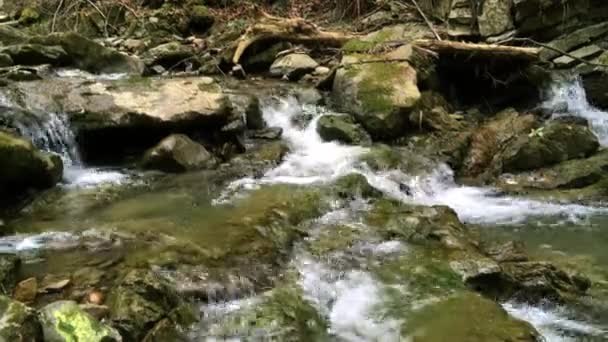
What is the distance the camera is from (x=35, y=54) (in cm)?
980

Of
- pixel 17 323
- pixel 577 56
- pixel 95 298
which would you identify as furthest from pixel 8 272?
pixel 577 56

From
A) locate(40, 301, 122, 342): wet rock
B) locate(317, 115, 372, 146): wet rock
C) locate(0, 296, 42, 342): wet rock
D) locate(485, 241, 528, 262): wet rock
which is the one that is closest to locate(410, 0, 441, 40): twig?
locate(317, 115, 372, 146): wet rock

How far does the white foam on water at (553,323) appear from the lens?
4398mm

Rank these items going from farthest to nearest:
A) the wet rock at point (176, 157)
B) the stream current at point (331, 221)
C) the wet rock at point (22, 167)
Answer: the wet rock at point (176, 157) < the wet rock at point (22, 167) < the stream current at point (331, 221)

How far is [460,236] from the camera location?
5934mm

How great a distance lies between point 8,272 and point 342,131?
481 cm

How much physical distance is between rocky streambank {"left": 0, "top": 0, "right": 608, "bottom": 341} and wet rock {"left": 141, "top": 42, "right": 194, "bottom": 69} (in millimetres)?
59

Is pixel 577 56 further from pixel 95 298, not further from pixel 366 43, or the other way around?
pixel 95 298

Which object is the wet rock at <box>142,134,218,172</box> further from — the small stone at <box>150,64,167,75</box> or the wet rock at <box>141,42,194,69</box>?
the wet rock at <box>141,42,194,69</box>

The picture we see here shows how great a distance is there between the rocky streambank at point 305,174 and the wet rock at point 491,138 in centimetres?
3

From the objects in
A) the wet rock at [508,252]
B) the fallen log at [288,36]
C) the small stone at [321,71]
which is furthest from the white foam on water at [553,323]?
the fallen log at [288,36]

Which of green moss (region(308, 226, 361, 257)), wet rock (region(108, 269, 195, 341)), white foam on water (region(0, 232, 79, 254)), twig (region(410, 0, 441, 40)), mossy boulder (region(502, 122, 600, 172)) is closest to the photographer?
wet rock (region(108, 269, 195, 341))

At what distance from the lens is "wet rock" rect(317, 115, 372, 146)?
27.9ft

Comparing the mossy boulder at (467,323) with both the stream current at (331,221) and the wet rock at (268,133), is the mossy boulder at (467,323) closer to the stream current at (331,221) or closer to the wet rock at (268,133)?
the stream current at (331,221)
